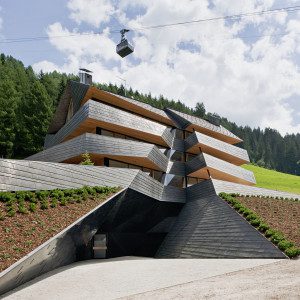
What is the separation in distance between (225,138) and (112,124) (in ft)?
67.1

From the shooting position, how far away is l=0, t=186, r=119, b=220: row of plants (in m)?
14.3

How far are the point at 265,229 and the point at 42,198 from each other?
40.6 ft

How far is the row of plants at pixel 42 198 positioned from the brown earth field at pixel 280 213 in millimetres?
10563

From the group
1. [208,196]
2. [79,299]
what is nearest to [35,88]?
[208,196]

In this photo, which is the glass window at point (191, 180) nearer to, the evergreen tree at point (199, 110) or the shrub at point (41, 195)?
the shrub at point (41, 195)

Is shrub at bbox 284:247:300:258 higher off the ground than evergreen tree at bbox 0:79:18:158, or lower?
lower

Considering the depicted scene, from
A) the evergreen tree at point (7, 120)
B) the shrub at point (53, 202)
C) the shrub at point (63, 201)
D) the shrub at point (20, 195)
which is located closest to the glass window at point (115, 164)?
the shrub at point (63, 201)

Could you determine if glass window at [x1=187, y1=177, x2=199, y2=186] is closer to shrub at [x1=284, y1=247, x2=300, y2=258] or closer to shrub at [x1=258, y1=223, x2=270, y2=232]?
shrub at [x1=258, y1=223, x2=270, y2=232]

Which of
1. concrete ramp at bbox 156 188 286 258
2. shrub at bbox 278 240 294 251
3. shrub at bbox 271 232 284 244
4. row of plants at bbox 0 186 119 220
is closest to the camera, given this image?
row of plants at bbox 0 186 119 220

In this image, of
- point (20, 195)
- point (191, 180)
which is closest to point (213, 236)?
point (20, 195)

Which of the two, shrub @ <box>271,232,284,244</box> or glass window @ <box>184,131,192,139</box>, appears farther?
glass window @ <box>184,131,192,139</box>

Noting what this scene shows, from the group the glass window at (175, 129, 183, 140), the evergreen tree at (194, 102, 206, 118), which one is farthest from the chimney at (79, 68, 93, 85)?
the evergreen tree at (194, 102, 206, 118)

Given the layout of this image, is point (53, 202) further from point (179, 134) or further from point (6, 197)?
point (179, 134)

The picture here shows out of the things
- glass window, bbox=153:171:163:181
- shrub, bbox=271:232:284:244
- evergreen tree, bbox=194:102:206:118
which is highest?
evergreen tree, bbox=194:102:206:118
